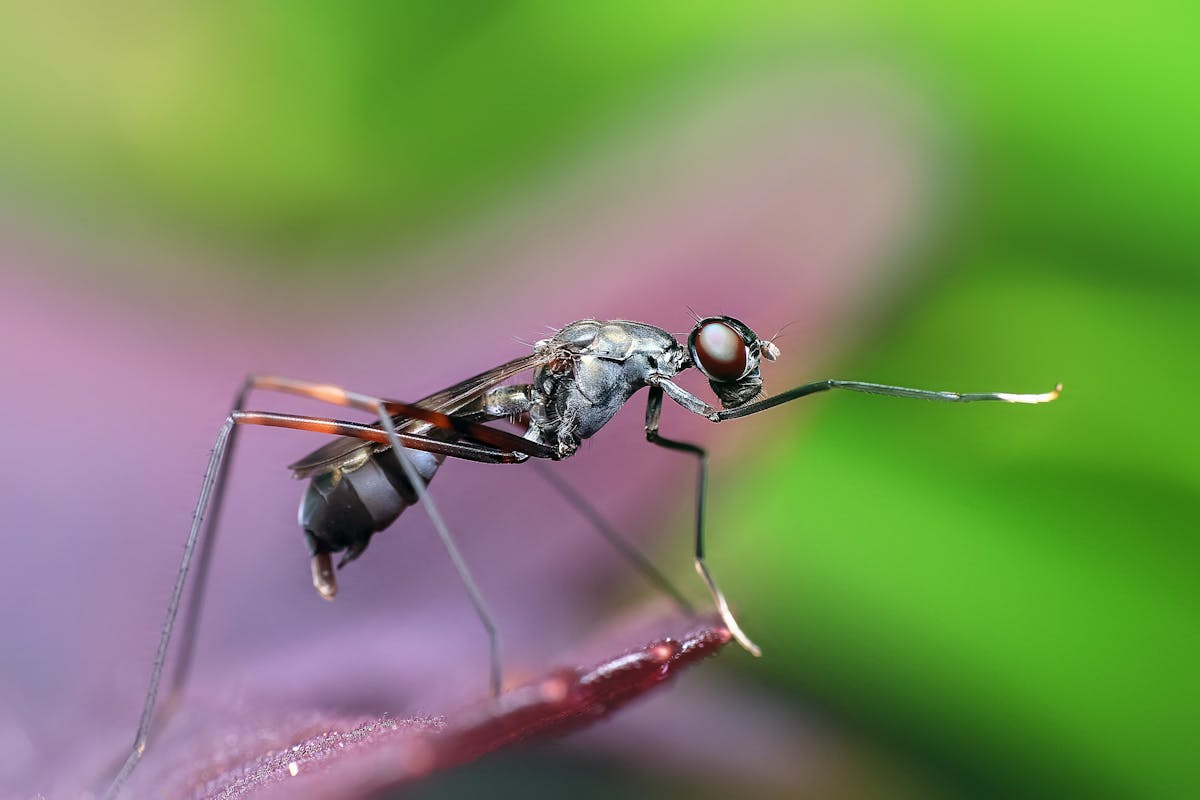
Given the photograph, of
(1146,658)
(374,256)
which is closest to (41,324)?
(374,256)

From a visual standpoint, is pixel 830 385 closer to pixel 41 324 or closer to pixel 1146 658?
pixel 1146 658

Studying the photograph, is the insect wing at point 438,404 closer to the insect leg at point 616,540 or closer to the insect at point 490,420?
the insect at point 490,420

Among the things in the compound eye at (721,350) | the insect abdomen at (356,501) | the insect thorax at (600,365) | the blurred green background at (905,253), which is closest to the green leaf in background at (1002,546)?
the blurred green background at (905,253)

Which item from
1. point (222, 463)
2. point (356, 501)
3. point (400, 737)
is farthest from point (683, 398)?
point (400, 737)

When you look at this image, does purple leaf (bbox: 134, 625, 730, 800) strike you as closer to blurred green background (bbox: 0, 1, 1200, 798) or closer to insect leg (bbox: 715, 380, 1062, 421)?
blurred green background (bbox: 0, 1, 1200, 798)

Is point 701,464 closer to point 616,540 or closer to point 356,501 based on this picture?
point 616,540

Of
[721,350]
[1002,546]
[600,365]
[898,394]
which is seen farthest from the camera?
[600,365]

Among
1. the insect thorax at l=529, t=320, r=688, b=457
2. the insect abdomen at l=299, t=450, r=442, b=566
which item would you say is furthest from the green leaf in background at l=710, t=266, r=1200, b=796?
the insect abdomen at l=299, t=450, r=442, b=566
